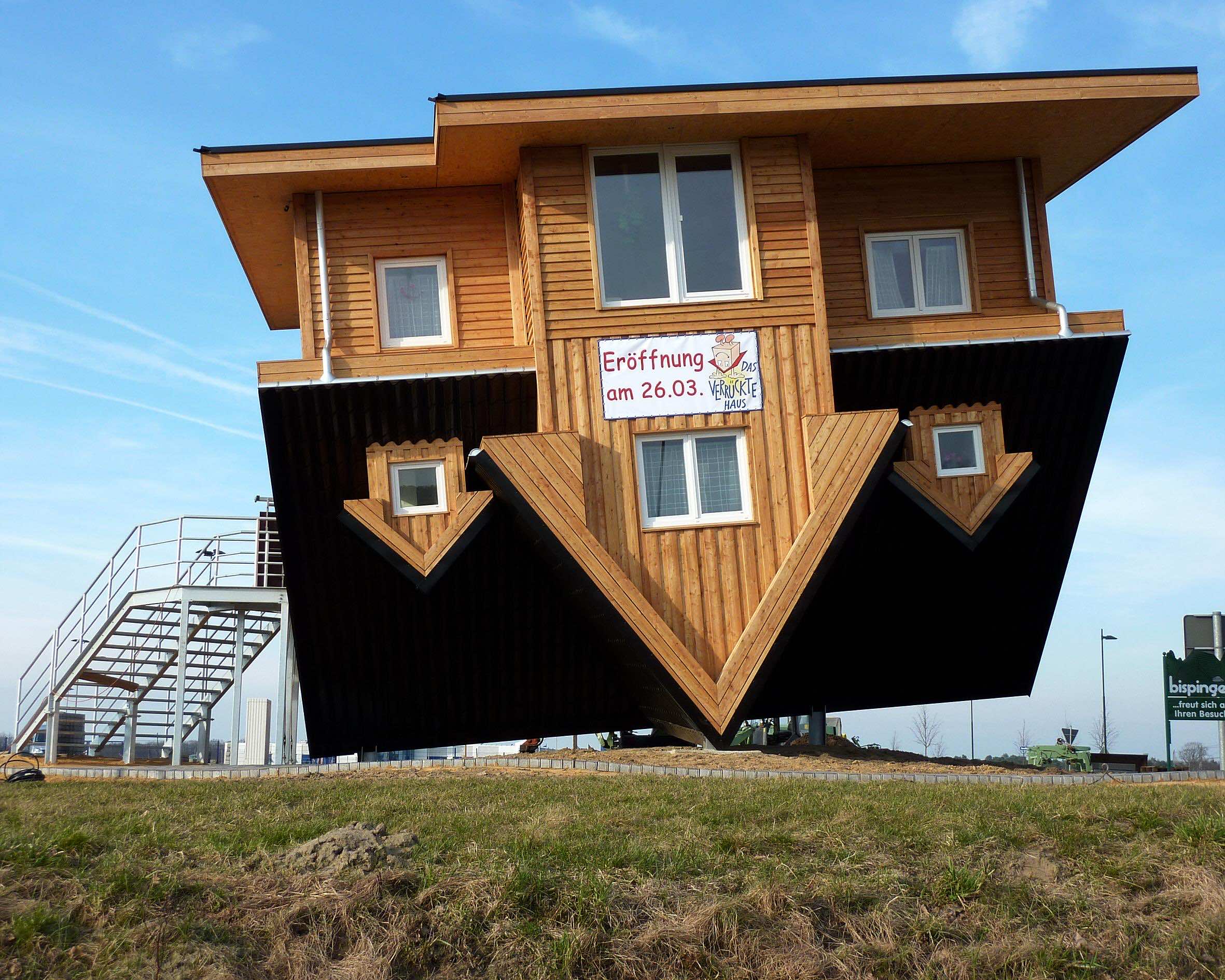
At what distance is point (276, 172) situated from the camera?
667 inches

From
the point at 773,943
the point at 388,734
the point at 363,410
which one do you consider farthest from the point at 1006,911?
the point at 388,734

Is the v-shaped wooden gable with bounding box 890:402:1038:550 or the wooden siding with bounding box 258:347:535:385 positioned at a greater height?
the wooden siding with bounding box 258:347:535:385

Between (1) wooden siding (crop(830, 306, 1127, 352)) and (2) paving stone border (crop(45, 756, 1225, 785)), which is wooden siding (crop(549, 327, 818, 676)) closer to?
(1) wooden siding (crop(830, 306, 1127, 352))

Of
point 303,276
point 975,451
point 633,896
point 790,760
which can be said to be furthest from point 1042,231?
point 633,896

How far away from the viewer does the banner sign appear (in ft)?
53.1

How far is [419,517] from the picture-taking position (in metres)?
16.6

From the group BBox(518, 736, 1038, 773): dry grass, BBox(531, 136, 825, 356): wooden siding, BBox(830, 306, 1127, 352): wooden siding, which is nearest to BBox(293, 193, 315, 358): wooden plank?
BBox(531, 136, 825, 356): wooden siding

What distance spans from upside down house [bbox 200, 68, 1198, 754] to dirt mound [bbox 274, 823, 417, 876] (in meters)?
7.20

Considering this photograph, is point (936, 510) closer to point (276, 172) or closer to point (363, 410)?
point (363, 410)

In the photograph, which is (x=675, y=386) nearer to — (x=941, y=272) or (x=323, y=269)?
(x=941, y=272)

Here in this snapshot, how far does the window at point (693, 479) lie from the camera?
16141 millimetres

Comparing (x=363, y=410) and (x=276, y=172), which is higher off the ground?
(x=276, y=172)

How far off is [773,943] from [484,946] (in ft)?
6.16

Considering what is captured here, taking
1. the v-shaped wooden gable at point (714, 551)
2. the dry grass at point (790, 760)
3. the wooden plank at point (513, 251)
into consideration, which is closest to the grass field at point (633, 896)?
the v-shaped wooden gable at point (714, 551)
